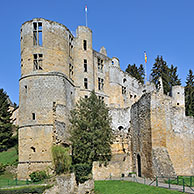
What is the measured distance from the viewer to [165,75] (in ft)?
177

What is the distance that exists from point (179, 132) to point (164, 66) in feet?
101

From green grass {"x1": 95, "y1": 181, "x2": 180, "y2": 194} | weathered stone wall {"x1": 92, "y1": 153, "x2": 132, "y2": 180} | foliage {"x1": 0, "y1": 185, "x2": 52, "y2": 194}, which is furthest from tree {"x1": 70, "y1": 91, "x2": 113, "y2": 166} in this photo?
foliage {"x1": 0, "y1": 185, "x2": 52, "y2": 194}

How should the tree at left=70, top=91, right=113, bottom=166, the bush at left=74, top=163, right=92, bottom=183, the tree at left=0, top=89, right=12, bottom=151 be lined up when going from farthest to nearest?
the tree at left=0, top=89, right=12, bottom=151
the tree at left=70, top=91, right=113, bottom=166
the bush at left=74, top=163, right=92, bottom=183

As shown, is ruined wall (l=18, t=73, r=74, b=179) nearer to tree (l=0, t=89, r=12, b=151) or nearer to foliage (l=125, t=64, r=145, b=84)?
tree (l=0, t=89, r=12, b=151)

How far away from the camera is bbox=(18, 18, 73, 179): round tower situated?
1118 inches

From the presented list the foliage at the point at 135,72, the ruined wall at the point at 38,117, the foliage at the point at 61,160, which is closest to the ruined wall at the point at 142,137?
the foliage at the point at 61,160

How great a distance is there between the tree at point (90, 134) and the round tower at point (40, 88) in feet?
8.57

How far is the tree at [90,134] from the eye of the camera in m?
26.9

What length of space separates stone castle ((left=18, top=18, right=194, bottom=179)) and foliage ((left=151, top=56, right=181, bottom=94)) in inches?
778

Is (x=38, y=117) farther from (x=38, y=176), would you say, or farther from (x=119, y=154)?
(x=119, y=154)

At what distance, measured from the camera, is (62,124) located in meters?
29.4

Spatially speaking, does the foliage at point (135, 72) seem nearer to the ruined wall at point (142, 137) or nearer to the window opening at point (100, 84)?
the window opening at point (100, 84)

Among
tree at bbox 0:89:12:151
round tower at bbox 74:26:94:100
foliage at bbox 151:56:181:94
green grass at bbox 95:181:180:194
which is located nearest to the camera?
green grass at bbox 95:181:180:194

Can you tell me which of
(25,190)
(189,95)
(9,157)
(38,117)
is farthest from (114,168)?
(189,95)
